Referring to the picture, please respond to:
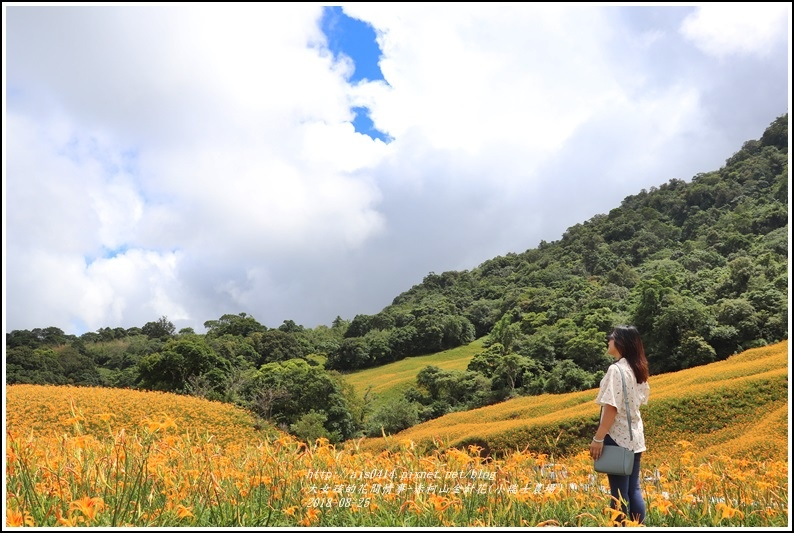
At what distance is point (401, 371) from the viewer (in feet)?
127

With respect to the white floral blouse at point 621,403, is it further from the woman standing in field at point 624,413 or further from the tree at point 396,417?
Result: the tree at point 396,417

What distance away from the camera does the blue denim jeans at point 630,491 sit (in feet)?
9.82

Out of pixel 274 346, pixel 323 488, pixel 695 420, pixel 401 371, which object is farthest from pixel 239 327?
pixel 323 488

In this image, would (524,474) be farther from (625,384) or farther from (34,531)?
(34,531)

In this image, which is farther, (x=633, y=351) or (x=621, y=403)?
(x=633, y=351)

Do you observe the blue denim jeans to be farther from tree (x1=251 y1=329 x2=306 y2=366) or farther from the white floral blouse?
tree (x1=251 y1=329 x2=306 y2=366)

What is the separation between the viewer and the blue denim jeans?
2.99 metres

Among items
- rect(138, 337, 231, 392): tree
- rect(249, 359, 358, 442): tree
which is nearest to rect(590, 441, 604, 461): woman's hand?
rect(249, 359, 358, 442): tree

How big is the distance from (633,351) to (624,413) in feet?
1.18

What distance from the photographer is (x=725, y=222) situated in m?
50.9

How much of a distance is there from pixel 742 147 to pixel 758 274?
48.0 metres

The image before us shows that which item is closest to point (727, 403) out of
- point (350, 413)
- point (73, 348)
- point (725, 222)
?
point (350, 413)

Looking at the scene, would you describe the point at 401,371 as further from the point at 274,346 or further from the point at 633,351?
the point at 633,351

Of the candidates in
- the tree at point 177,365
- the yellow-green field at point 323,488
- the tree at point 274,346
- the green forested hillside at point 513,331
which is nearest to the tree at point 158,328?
the green forested hillside at point 513,331
